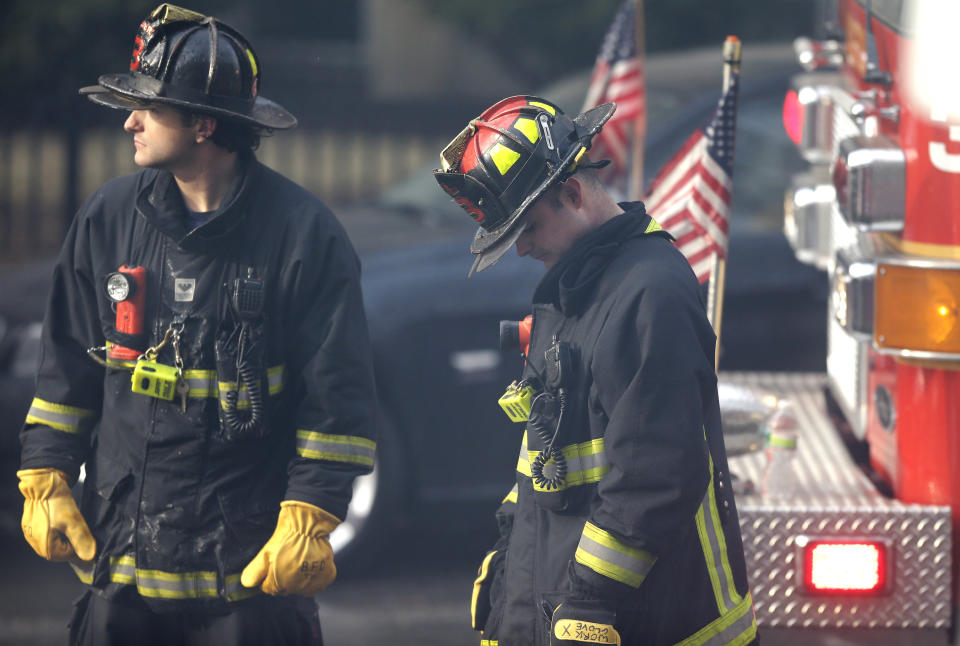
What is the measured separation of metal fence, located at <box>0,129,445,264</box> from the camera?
12.1 meters

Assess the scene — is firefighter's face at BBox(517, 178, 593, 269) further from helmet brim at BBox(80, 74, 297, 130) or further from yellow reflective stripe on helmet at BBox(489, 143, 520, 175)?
helmet brim at BBox(80, 74, 297, 130)

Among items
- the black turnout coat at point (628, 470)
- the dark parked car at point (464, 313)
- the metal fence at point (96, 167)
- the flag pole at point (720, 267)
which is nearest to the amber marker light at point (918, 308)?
the black turnout coat at point (628, 470)

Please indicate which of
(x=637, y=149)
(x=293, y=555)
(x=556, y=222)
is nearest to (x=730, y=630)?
(x=556, y=222)

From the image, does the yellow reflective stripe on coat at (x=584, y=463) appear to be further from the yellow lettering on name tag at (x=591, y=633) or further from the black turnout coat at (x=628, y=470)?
the yellow lettering on name tag at (x=591, y=633)

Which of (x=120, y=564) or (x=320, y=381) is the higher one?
(x=320, y=381)

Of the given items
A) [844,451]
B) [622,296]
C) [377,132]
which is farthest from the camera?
[377,132]

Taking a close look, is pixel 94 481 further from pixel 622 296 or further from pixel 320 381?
pixel 622 296

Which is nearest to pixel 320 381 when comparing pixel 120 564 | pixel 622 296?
pixel 120 564

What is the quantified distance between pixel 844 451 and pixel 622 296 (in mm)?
1561

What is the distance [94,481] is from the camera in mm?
3246

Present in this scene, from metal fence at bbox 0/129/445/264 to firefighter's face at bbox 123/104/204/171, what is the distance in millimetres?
8568

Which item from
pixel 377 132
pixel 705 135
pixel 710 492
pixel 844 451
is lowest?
pixel 377 132

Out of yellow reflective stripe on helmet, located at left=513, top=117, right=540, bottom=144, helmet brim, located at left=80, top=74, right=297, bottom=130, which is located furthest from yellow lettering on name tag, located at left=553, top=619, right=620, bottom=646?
helmet brim, located at left=80, top=74, right=297, bottom=130

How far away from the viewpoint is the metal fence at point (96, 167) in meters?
12.1
